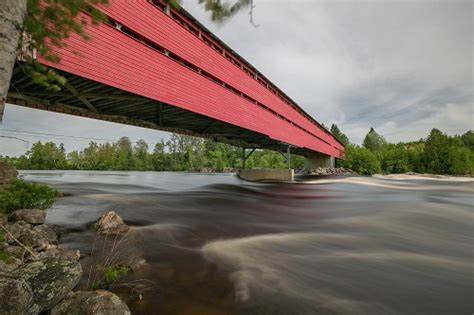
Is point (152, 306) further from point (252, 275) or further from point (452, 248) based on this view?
point (452, 248)

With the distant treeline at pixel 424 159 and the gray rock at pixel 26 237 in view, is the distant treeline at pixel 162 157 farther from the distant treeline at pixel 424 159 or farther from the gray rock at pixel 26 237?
the gray rock at pixel 26 237

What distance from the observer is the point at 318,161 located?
146 ft

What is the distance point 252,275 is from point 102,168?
95108mm

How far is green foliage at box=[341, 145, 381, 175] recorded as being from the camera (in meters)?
53.4

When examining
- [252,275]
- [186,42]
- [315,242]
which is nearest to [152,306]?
[252,275]

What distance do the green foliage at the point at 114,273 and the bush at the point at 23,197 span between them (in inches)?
140

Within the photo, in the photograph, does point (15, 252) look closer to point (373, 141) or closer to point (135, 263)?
point (135, 263)

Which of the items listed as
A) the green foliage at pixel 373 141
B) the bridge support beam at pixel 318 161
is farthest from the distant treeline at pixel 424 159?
the green foliage at pixel 373 141

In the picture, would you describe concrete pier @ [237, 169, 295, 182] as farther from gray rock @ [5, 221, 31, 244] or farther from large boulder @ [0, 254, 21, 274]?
large boulder @ [0, 254, 21, 274]

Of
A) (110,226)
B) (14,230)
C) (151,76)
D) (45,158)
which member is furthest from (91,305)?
(45,158)

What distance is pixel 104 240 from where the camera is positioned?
4602 millimetres

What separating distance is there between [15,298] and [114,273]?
1.21 meters

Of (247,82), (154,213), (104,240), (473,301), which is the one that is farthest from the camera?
(247,82)

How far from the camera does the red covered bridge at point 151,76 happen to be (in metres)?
6.57
